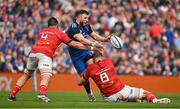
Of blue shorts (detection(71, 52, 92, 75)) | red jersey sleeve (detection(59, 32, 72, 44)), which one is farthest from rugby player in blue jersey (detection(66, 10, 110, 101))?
red jersey sleeve (detection(59, 32, 72, 44))

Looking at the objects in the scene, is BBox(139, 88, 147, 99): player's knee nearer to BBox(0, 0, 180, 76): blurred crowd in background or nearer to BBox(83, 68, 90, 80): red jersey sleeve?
BBox(83, 68, 90, 80): red jersey sleeve

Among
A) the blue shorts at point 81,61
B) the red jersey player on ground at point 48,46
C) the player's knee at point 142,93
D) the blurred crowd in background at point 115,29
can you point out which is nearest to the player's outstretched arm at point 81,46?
the red jersey player on ground at point 48,46

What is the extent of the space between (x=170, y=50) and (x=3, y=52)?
8076 millimetres

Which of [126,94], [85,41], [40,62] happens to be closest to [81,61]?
[85,41]

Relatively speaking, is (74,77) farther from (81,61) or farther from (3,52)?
(81,61)

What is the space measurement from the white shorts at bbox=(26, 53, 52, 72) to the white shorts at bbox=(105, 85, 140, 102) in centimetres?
188

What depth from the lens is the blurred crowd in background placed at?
99.3ft

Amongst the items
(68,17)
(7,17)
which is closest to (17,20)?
Result: (7,17)

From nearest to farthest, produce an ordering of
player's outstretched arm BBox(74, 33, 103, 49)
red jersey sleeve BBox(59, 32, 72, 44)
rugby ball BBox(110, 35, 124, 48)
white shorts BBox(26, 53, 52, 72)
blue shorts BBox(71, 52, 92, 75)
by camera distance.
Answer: white shorts BBox(26, 53, 52, 72) < red jersey sleeve BBox(59, 32, 72, 44) < player's outstretched arm BBox(74, 33, 103, 49) < rugby ball BBox(110, 35, 124, 48) < blue shorts BBox(71, 52, 92, 75)

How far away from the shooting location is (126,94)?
18438 millimetres

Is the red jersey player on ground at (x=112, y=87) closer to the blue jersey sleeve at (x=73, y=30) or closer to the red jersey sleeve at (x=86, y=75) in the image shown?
the red jersey sleeve at (x=86, y=75)

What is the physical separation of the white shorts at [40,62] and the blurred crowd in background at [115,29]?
9.73m

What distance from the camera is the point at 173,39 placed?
111 feet

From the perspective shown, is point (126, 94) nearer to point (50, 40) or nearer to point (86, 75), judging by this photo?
point (86, 75)
